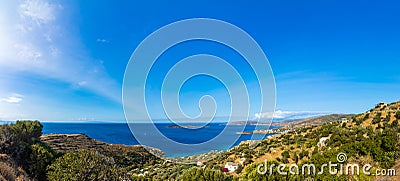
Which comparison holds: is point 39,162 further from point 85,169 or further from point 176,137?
point 176,137

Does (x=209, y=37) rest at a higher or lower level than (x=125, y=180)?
higher

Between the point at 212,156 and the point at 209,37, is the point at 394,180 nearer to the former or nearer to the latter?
the point at 209,37

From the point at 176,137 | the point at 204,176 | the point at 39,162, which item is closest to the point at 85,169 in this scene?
the point at 204,176

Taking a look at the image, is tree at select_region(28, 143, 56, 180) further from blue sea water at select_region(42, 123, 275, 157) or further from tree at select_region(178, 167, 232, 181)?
tree at select_region(178, 167, 232, 181)

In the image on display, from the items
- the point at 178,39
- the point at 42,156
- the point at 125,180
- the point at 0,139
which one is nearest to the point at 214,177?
the point at 125,180

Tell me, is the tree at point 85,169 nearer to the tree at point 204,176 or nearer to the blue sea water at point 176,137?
the blue sea water at point 176,137

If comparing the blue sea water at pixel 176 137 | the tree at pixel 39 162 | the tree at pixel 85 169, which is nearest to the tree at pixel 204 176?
the blue sea water at pixel 176 137

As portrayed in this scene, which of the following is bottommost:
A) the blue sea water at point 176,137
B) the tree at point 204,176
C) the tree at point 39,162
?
the blue sea water at point 176,137

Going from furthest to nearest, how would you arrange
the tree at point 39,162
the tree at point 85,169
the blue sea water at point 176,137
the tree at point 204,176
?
1. the blue sea water at point 176,137
2. the tree at point 39,162
3. the tree at point 204,176
4. the tree at point 85,169

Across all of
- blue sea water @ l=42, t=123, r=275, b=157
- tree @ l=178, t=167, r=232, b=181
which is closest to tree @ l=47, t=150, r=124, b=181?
blue sea water @ l=42, t=123, r=275, b=157
